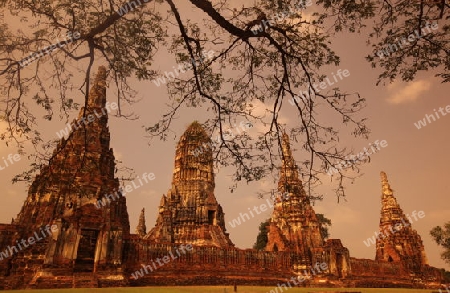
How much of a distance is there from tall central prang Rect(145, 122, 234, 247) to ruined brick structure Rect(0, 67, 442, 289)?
4.0 inches

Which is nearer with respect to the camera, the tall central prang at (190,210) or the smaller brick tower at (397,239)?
the tall central prang at (190,210)

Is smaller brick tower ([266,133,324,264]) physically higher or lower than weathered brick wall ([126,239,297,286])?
higher

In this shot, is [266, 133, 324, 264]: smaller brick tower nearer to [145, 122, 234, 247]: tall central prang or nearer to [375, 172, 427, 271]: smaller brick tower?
[145, 122, 234, 247]: tall central prang

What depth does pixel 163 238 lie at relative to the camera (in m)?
26.0

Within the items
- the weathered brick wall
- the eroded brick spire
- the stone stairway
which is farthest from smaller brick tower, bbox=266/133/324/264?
the eroded brick spire

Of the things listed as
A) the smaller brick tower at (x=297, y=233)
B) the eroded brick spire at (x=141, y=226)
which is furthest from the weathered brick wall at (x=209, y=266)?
the eroded brick spire at (x=141, y=226)

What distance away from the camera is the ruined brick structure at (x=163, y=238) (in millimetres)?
11814

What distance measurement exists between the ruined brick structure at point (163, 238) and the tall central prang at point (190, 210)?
10 cm

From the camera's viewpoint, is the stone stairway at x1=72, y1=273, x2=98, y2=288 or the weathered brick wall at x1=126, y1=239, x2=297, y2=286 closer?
the stone stairway at x1=72, y1=273, x2=98, y2=288

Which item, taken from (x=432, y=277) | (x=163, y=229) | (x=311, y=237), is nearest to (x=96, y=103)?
(x=163, y=229)

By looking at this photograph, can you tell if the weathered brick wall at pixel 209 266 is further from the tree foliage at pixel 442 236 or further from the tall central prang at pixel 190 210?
the tree foliage at pixel 442 236

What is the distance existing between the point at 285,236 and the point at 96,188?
15.0 m

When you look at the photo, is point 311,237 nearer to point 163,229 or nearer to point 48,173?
point 163,229

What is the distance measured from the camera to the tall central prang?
2573cm
